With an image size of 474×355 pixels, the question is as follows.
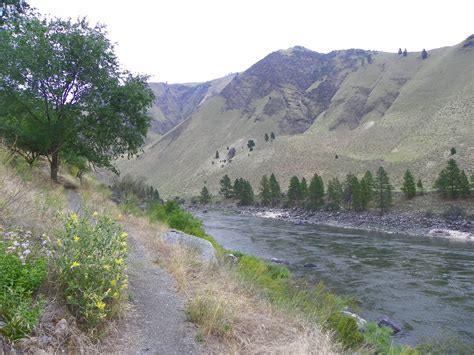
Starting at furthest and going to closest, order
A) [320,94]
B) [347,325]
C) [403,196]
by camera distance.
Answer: [320,94] → [403,196] → [347,325]

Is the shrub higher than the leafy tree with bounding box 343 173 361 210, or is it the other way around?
the shrub

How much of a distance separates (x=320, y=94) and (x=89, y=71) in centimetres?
17436

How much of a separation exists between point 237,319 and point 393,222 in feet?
154

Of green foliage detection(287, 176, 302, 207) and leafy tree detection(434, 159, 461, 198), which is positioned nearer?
leafy tree detection(434, 159, 461, 198)

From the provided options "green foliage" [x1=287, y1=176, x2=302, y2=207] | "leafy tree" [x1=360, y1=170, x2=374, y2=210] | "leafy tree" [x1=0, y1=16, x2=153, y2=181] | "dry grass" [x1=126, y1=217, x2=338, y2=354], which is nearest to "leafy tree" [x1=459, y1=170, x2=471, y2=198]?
"leafy tree" [x1=360, y1=170, x2=374, y2=210]

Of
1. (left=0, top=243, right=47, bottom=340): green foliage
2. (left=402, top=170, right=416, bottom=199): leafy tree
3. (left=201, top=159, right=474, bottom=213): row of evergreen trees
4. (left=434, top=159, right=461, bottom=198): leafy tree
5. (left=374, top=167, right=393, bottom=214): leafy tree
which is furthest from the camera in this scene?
(left=402, top=170, right=416, bottom=199): leafy tree

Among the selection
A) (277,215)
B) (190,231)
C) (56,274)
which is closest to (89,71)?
(190,231)

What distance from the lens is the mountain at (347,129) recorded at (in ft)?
289

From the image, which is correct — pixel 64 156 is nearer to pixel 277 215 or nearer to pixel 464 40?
pixel 277 215

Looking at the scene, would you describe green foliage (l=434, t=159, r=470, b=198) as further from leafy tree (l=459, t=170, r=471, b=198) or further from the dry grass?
the dry grass

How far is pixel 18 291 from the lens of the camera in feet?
12.7

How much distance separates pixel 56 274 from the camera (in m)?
4.53

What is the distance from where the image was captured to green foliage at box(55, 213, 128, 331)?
418 cm

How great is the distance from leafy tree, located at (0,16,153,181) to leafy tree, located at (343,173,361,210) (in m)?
46.4
